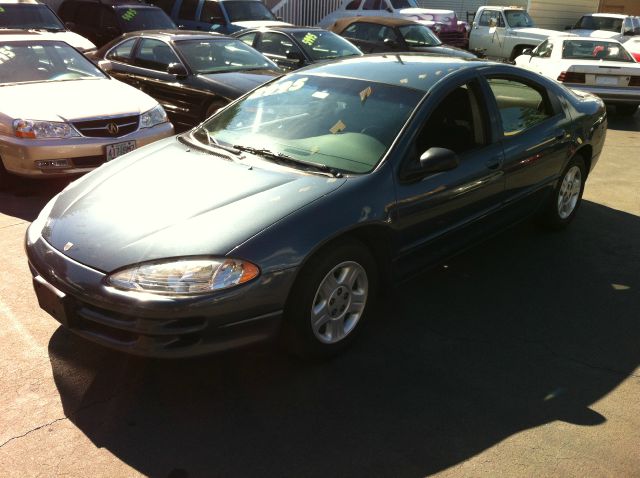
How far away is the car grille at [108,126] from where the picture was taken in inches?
233

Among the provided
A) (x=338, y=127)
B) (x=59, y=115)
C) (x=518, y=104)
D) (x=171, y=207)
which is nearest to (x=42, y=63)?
(x=59, y=115)

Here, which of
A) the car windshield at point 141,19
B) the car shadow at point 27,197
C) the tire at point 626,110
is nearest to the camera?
the car shadow at point 27,197

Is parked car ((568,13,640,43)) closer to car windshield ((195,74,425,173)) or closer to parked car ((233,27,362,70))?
parked car ((233,27,362,70))

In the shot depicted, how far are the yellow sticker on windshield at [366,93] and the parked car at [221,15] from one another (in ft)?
33.6

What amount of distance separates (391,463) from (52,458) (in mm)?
1419

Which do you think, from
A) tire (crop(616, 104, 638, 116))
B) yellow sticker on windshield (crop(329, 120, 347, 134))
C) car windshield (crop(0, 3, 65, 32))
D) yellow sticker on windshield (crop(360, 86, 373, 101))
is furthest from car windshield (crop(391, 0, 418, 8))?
yellow sticker on windshield (crop(329, 120, 347, 134))

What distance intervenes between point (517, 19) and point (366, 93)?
17.4m

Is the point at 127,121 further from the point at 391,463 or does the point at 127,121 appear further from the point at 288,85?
the point at 391,463

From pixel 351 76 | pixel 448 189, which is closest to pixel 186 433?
pixel 448 189

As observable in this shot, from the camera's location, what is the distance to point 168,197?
135 inches

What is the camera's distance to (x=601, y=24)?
20.6m

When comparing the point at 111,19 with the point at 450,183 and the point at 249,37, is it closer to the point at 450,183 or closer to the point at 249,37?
the point at 249,37

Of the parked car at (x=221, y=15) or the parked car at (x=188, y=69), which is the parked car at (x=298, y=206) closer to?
the parked car at (x=188, y=69)

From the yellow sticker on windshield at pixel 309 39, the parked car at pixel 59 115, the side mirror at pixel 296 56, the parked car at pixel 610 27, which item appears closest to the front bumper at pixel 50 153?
the parked car at pixel 59 115
